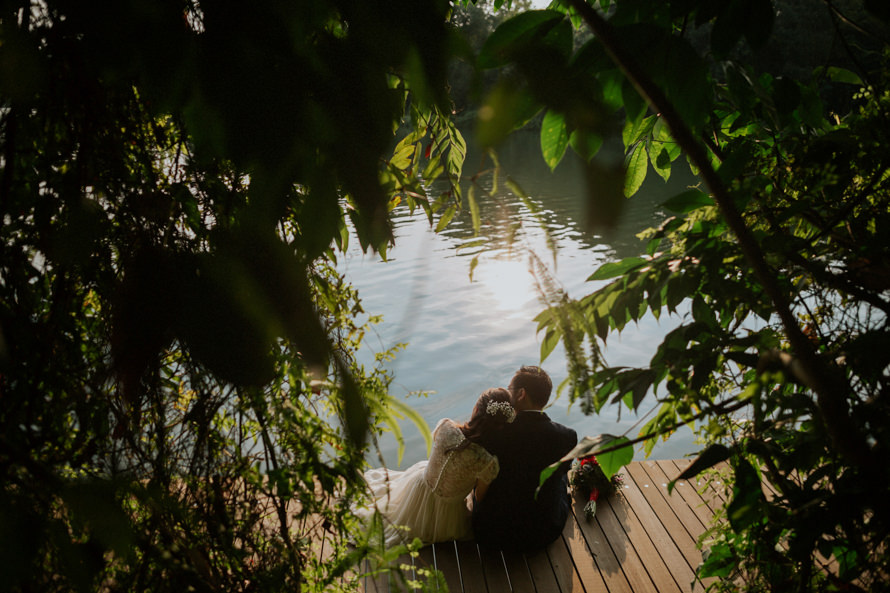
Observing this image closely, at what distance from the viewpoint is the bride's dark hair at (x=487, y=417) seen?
10.2 feet

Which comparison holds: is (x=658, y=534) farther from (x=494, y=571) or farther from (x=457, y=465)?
(x=457, y=465)

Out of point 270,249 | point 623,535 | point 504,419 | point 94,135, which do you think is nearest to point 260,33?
point 270,249

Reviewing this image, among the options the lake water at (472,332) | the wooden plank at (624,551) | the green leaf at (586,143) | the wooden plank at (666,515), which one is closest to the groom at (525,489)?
the wooden plank at (624,551)

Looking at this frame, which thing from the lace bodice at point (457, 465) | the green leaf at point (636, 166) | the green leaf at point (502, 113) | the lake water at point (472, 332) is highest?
the lake water at point (472, 332)

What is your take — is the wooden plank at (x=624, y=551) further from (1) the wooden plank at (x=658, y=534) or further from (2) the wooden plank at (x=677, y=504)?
(2) the wooden plank at (x=677, y=504)

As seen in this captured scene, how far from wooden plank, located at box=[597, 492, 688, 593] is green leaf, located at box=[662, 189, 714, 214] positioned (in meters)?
2.58

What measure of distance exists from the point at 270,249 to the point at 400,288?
901 centimetres

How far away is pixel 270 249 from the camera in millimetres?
583

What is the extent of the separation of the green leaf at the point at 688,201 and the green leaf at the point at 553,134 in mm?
261

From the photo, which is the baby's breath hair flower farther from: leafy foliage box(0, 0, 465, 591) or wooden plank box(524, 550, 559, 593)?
leafy foliage box(0, 0, 465, 591)

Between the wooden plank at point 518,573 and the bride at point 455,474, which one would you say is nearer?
the wooden plank at point 518,573

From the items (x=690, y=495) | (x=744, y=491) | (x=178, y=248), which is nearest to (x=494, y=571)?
(x=690, y=495)

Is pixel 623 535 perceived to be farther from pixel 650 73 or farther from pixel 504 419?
pixel 650 73

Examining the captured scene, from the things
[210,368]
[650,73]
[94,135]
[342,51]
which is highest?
[94,135]
